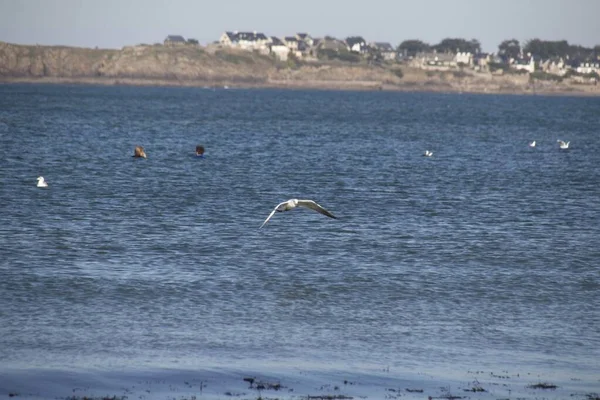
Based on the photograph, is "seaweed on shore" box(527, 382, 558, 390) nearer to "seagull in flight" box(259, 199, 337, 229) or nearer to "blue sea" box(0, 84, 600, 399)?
"blue sea" box(0, 84, 600, 399)

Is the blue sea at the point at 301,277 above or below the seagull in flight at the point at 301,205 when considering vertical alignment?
below

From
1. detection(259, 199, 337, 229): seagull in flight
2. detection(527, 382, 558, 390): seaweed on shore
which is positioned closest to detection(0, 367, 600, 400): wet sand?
detection(527, 382, 558, 390): seaweed on shore

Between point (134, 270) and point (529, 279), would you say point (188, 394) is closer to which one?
point (134, 270)

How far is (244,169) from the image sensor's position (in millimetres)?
52406

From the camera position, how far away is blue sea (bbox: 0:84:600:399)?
1705cm

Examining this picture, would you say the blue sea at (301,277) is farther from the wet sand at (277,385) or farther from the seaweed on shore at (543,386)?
the seaweed on shore at (543,386)

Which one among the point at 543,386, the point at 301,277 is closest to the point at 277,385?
the point at 543,386

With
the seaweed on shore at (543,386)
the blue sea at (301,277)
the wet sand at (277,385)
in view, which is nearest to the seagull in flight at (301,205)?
the blue sea at (301,277)

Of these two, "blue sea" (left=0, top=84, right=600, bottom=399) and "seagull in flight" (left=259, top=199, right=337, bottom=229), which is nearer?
"blue sea" (left=0, top=84, right=600, bottom=399)

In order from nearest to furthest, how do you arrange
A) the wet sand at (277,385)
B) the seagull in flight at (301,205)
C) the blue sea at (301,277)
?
1. the wet sand at (277,385)
2. the blue sea at (301,277)
3. the seagull in flight at (301,205)

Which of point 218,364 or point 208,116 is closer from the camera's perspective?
point 218,364

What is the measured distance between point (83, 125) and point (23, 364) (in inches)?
2953

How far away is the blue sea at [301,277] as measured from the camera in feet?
55.9

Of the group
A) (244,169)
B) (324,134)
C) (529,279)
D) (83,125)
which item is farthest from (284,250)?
(83,125)
